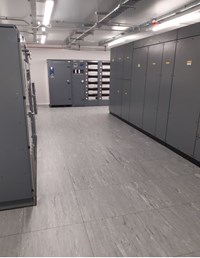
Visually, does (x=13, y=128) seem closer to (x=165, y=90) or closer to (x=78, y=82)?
(x=165, y=90)

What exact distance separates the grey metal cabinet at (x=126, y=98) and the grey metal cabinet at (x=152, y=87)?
0.94m

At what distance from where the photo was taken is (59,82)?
26.2ft

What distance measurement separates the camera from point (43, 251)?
169 centimetres

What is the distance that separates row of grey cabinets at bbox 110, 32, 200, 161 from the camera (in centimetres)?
333

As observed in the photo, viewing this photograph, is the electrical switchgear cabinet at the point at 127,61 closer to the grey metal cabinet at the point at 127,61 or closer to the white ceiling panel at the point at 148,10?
the grey metal cabinet at the point at 127,61

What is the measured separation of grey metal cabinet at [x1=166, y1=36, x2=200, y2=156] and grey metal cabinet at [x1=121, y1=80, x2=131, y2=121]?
6.20 ft

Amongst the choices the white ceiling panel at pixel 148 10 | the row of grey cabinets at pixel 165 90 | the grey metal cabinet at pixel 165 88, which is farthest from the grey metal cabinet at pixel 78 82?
the grey metal cabinet at pixel 165 88

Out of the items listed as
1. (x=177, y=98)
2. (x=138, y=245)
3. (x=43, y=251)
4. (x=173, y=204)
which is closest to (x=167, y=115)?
(x=177, y=98)

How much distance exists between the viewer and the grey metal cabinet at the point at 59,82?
7.80 m

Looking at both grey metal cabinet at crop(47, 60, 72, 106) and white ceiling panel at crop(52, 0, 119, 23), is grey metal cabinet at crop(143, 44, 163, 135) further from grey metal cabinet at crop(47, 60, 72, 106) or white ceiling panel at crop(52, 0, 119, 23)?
Answer: grey metal cabinet at crop(47, 60, 72, 106)

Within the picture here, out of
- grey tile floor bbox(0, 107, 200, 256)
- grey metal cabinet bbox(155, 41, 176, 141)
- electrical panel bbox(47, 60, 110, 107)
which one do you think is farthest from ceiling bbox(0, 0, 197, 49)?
grey tile floor bbox(0, 107, 200, 256)

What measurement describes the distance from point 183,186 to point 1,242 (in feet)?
7.37

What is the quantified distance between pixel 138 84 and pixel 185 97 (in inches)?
67.6

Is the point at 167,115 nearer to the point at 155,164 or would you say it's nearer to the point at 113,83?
the point at 155,164
